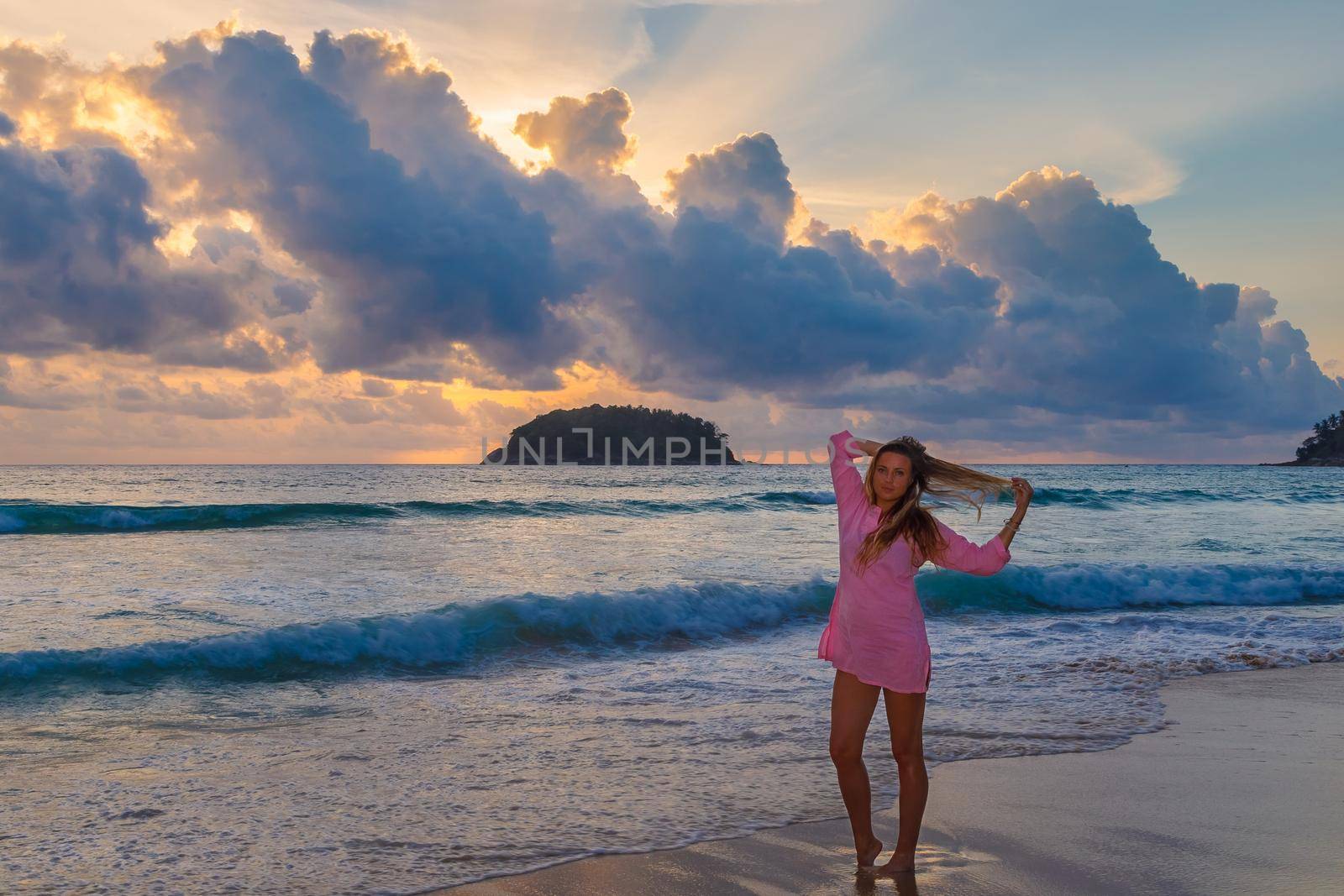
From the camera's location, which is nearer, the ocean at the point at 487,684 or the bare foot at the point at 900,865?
the bare foot at the point at 900,865

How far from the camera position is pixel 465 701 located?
26.9ft

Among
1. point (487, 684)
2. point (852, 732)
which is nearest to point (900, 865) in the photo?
point (852, 732)

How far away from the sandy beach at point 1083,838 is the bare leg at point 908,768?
0.12 metres

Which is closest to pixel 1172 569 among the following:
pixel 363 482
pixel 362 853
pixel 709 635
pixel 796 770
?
pixel 709 635

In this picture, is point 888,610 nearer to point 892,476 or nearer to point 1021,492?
point 892,476

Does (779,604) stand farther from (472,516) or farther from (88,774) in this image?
(472,516)

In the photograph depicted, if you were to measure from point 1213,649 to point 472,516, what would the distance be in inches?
886

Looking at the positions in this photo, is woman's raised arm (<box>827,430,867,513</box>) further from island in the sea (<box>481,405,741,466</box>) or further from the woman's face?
island in the sea (<box>481,405,741,466</box>)

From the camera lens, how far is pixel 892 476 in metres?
4.30

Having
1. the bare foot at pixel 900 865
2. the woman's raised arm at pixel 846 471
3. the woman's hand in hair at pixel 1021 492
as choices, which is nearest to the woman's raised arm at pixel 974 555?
the woman's hand in hair at pixel 1021 492

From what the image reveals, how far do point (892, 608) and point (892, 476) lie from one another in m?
0.60

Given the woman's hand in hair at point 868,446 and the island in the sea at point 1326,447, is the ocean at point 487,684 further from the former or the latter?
the island in the sea at point 1326,447

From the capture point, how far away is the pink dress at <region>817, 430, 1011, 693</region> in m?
4.20

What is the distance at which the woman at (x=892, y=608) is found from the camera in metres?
4.21
